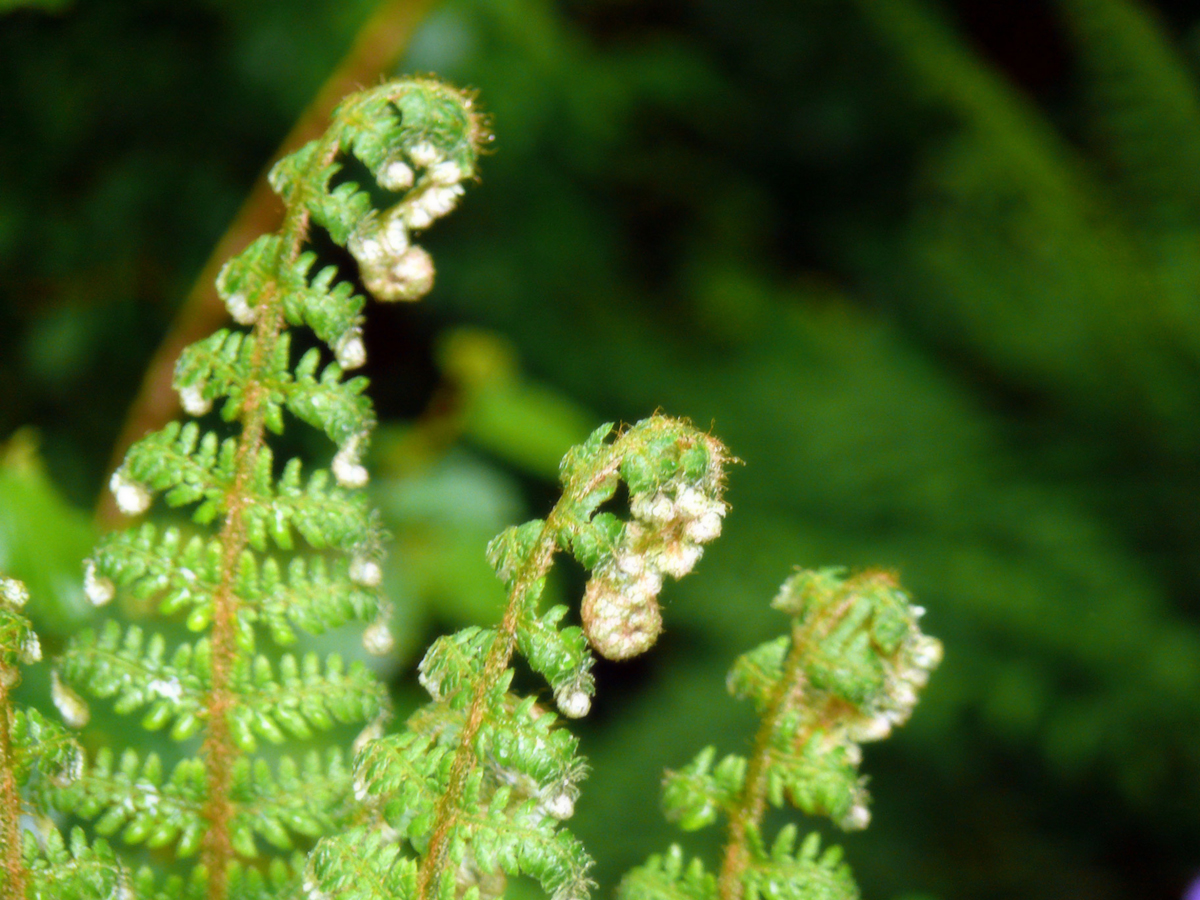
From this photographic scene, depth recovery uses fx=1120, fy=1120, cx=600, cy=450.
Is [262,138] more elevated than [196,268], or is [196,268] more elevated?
[262,138]

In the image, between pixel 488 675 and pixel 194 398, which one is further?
pixel 194 398

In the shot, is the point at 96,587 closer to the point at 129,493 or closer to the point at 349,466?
the point at 129,493

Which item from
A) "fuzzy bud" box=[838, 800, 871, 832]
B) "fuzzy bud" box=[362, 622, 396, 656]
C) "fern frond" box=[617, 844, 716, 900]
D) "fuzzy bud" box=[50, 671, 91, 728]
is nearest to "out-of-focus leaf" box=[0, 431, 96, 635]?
"fuzzy bud" box=[50, 671, 91, 728]

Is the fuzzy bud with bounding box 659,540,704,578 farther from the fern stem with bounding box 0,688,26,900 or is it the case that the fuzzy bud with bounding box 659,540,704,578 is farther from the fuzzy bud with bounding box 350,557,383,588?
the fern stem with bounding box 0,688,26,900

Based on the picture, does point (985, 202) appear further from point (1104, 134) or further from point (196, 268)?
point (196, 268)

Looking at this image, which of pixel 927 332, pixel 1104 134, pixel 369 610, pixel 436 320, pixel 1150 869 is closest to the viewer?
pixel 369 610

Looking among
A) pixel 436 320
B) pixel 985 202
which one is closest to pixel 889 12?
pixel 985 202

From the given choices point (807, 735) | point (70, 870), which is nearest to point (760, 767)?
point (807, 735)
